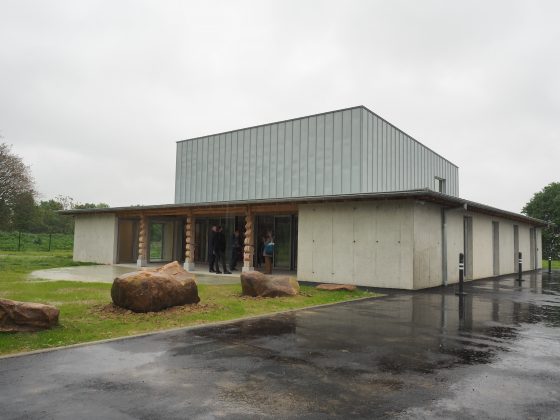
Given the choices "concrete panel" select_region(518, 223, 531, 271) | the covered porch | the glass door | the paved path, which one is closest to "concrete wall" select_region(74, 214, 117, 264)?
the covered porch

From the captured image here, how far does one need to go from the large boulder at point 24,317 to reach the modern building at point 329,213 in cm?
968

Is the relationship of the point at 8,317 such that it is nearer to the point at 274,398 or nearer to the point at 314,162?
the point at 274,398

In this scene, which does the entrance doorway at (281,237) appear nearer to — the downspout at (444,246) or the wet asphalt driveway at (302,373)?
the downspout at (444,246)

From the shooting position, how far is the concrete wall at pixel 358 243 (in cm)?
1338

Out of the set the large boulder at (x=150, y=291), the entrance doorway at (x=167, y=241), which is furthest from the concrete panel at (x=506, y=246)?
the entrance doorway at (x=167, y=241)

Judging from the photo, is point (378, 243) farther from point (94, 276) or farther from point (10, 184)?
point (10, 184)

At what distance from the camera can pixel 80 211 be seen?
24984mm

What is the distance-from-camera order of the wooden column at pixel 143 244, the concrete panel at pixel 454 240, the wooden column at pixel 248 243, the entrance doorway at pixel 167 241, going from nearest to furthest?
the concrete panel at pixel 454 240 → the wooden column at pixel 248 243 → the wooden column at pixel 143 244 → the entrance doorway at pixel 167 241

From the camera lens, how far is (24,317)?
6.32 metres

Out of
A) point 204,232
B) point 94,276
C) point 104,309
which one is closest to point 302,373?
point 104,309

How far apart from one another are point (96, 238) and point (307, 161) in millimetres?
13738

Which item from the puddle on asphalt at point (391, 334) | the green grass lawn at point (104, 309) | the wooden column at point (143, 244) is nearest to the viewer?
the puddle on asphalt at point (391, 334)

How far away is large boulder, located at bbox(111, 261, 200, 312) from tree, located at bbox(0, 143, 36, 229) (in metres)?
33.9

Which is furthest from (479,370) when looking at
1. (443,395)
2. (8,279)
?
(8,279)
